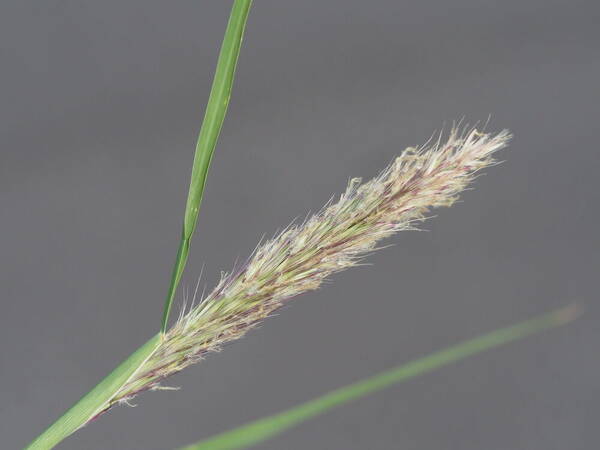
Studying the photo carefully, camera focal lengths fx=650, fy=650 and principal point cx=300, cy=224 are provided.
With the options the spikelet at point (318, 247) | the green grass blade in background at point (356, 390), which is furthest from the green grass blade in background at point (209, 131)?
the green grass blade in background at point (356, 390)

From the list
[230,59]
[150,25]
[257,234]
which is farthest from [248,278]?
[150,25]

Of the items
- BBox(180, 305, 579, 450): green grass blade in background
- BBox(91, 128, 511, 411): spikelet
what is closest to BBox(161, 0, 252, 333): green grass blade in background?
BBox(91, 128, 511, 411): spikelet

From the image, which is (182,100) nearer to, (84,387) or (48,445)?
(84,387)

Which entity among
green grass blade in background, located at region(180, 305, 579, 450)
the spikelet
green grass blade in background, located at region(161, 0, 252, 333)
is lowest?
green grass blade in background, located at region(180, 305, 579, 450)

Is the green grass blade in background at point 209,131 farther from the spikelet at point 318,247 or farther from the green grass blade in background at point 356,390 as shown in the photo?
the green grass blade in background at point 356,390

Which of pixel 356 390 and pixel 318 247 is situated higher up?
pixel 318 247

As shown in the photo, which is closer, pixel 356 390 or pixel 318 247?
pixel 356 390

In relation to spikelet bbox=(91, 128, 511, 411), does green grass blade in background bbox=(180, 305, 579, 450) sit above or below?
below

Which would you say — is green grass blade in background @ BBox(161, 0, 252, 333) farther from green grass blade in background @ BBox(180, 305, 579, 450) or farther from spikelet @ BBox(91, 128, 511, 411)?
green grass blade in background @ BBox(180, 305, 579, 450)

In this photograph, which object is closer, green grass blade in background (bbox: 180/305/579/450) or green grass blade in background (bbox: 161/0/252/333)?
green grass blade in background (bbox: 180/305/579/450)
